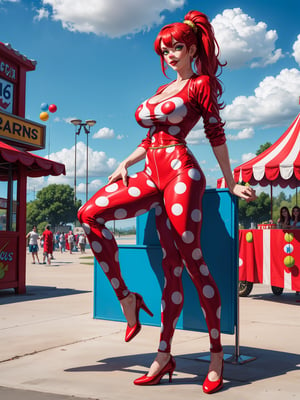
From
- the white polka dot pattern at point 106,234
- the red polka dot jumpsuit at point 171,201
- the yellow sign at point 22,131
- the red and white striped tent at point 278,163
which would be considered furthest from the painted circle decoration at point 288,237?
the white polka dot pattern at point 106,234

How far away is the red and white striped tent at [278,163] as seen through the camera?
9.09 metres

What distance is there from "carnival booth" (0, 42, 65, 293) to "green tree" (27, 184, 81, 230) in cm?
7569

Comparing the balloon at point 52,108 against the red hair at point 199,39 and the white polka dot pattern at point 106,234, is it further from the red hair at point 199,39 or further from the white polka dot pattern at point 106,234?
the white polka dot pattern at point 106,234

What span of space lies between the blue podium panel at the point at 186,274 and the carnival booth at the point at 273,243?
4.72 metres

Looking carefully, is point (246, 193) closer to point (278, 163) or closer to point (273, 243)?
point (273, 243)

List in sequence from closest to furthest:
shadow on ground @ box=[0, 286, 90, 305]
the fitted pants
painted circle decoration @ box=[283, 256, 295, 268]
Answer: the fitted pants
painted circle decoration @ box=[283, 256, 295, 268]
shadow on ground @ box=[0, 286, 90, 305]

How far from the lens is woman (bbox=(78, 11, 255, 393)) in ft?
11.8

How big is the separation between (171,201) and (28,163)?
6141 mm

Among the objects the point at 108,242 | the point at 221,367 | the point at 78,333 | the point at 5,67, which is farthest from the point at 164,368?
the point at 5,67

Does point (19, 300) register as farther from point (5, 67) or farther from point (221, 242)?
point (221, 242)

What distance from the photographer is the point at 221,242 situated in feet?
14.0

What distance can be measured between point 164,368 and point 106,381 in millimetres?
441

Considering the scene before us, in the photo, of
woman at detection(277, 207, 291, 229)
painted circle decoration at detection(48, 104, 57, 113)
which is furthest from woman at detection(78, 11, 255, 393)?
painted circle decoration at detection(48, 104, 57, 113)

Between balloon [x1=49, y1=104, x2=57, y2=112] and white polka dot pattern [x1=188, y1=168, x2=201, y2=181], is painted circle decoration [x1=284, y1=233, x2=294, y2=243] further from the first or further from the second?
balloon [x1=49, y1=104, x2=57, y2=112]
